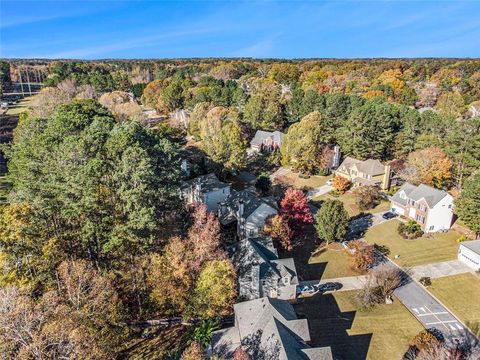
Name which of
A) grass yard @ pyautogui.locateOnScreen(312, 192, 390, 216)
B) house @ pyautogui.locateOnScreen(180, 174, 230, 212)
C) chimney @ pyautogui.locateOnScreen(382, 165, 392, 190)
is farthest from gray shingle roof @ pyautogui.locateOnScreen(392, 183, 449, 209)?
house @ pyautogui.locateOnScreen(180, 174, 230, 212)

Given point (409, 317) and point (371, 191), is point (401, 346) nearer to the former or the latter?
point (409, 317)

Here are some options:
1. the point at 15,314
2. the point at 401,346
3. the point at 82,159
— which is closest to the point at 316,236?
the point at 401,346

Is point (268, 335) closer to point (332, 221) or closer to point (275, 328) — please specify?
point (275, 328)

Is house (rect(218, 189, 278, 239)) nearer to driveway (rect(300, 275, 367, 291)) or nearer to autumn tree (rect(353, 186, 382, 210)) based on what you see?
driveway (rect(300, 275, 367, 291))

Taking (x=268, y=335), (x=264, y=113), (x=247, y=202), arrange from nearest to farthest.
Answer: (x=268, y=335)
(x=247, y=202)
(x=264, y=113)

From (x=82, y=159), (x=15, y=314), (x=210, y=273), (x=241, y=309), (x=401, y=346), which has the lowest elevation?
(x=401, y=346)

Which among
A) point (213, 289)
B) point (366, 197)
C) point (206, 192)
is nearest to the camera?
point (213, 289)

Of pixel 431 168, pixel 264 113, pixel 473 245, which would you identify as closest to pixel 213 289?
pixel 473 245
